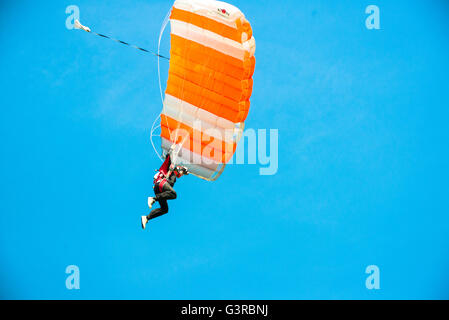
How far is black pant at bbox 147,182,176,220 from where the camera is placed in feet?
43.4

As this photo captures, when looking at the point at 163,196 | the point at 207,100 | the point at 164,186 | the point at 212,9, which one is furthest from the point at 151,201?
the point at 212,9

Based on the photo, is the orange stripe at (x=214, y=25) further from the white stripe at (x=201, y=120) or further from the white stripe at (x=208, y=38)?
the white stripe at (x=201, y=120)

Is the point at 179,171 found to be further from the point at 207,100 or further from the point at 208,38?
the point at 208,38

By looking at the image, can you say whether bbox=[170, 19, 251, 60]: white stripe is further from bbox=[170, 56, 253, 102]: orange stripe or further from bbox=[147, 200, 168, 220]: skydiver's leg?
bbox=[147, 200, 168, 220]: skydiver's leg

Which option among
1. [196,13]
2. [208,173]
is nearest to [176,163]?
[208,173]

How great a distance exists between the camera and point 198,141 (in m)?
13.9

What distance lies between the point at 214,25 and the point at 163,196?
10.7ft

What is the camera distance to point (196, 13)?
42.7ft

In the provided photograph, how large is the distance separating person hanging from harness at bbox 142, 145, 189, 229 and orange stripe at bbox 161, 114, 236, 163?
14.6 inches

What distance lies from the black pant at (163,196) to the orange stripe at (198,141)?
107cm

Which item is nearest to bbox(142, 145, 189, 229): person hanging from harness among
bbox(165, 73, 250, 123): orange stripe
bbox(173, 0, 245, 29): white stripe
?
bbox(165, 73, 250, 123): orange stripe

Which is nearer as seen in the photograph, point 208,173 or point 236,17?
point 236,17
